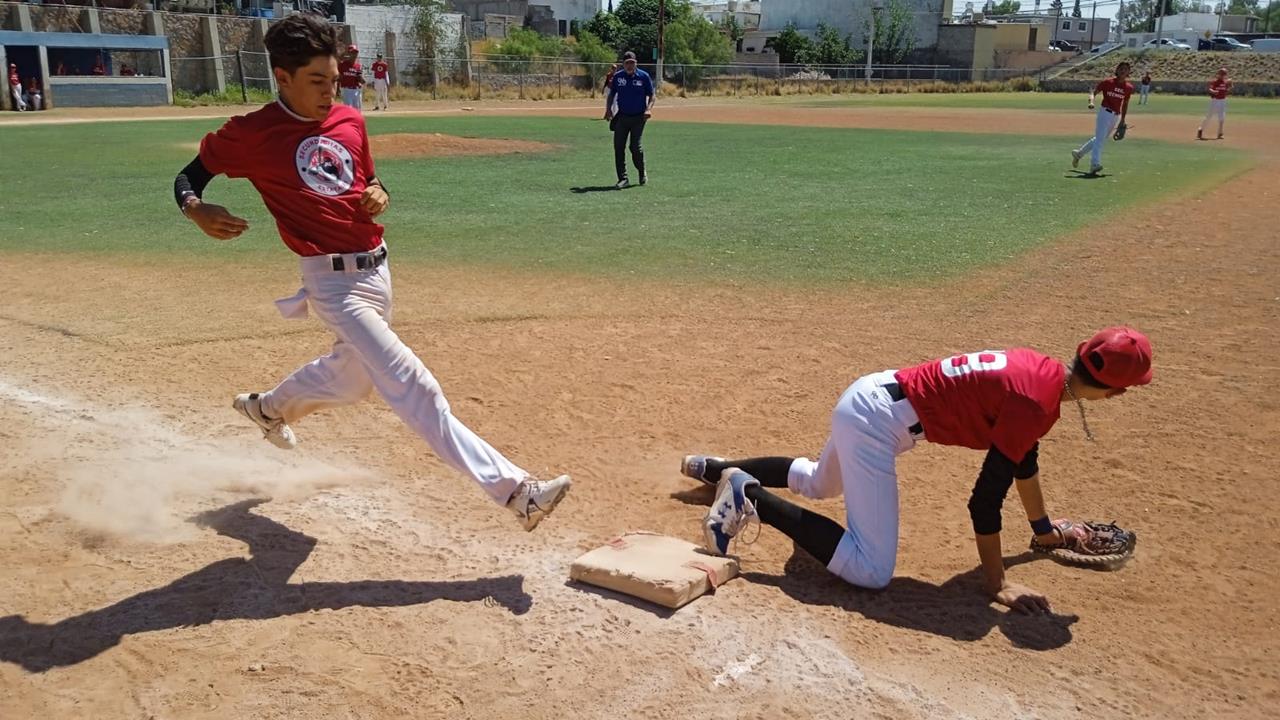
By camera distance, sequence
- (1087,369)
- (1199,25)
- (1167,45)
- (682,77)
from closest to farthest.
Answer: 1. (1087,369)
2. (682,77)
3. (1167,45)
4. (1199,25)

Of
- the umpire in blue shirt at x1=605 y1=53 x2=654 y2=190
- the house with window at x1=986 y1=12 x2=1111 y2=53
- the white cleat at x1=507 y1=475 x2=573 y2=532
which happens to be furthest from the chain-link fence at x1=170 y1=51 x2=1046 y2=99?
the house with window at x1=986 y1=12 x2=1111 y2=53

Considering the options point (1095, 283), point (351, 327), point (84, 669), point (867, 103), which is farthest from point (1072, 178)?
point (867, 103)

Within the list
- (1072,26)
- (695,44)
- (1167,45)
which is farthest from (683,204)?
(1072,26)

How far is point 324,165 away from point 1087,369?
126 inches

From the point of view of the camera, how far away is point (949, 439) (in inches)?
165

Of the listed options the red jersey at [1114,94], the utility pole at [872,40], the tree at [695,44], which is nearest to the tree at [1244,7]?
the utility pole at [872,40]

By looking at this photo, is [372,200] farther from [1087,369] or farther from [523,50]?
[523,50]

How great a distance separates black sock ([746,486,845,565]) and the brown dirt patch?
61.7 ft

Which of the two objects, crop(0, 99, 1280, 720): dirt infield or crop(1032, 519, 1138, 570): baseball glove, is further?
crop(1032, 519, 1138, 570): baseball glove

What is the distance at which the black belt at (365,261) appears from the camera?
4.27 meters

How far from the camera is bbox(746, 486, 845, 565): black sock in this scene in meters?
4.32

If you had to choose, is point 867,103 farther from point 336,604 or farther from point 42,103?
point 336,604

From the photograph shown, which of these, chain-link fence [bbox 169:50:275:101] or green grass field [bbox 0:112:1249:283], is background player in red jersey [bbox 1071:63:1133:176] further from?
chain-link fence [bbox 169:50:275:101]

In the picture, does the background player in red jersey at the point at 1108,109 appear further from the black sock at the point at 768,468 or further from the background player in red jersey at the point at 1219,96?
the black sock at the point at 768,468
